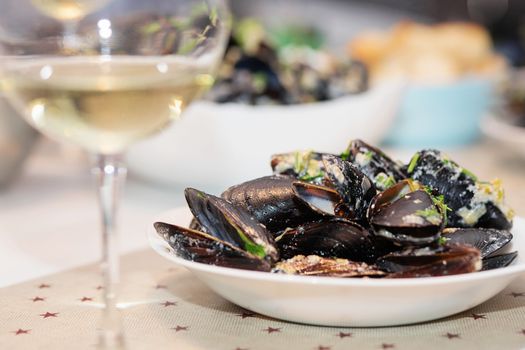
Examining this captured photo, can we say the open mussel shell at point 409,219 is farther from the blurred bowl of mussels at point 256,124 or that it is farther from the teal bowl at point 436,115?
the teal bowl at point 436,115

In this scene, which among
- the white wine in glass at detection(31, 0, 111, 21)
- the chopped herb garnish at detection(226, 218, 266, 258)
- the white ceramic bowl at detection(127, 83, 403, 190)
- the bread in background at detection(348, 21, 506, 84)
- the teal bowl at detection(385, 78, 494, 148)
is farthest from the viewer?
the bread in background at detection(348, 21, 506, 84)

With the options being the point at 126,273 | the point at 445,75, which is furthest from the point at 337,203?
the point at 445,75

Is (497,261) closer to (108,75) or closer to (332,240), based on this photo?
(332,240)

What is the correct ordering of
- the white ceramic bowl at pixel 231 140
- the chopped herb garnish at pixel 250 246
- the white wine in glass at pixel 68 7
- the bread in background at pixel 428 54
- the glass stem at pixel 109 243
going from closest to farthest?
the glass stem at pixel 109 243 < the chopped herb garnish at pixel 250 246 < the white wine in glass at pixel 68 7 < the white ceramic bowl at pixel 231 140 < the bread in background at pixel 428 54

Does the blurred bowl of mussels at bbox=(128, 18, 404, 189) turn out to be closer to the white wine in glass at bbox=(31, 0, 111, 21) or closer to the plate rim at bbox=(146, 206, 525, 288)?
the white wine in glass at bbox=(31, 0, 111, 21)

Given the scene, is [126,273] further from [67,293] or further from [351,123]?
[351,123]

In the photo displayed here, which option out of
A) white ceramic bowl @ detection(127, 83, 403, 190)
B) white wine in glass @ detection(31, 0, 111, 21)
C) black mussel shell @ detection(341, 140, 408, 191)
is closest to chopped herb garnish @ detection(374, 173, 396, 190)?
black mussel shell @ detection(341, 140, 408, 191)

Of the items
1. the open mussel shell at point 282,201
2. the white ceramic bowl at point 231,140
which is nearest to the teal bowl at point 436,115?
the white ceramic bowl at point 231,140

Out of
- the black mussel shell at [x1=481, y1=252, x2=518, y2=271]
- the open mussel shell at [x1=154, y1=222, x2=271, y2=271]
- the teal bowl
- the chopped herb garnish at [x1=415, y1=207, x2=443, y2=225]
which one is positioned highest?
the teal bowl
